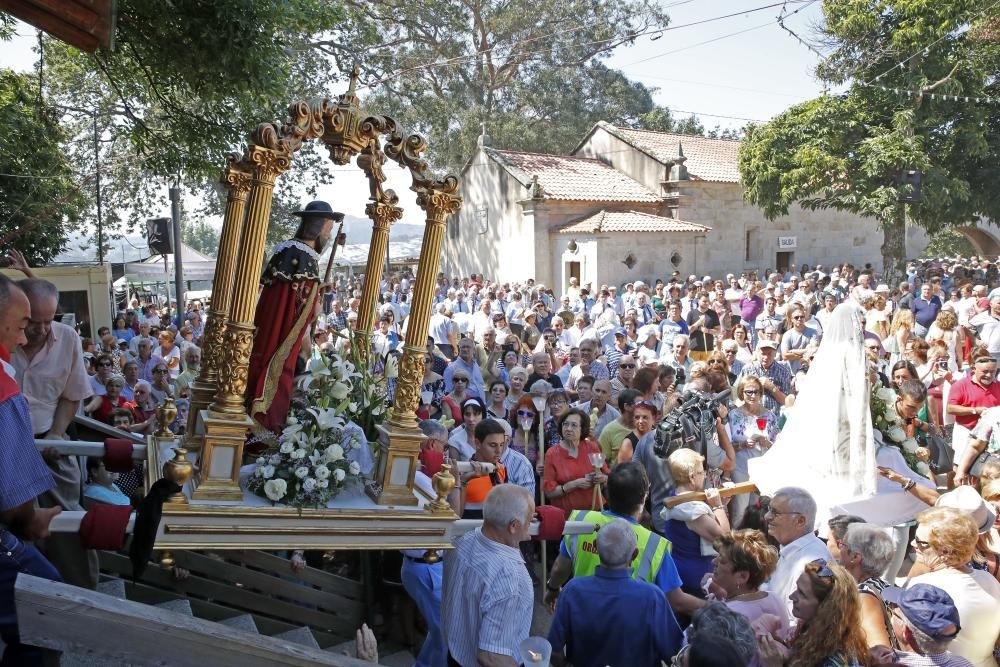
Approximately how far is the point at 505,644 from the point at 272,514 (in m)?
1.15

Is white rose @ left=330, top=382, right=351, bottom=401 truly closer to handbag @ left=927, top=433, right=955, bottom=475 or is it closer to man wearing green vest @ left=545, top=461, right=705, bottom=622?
man wearing green vest @ left=545, top=461, right=705, bottom=622

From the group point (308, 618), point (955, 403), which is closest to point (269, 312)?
point (308, 618)

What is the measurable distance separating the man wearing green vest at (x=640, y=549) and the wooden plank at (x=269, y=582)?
51.5 inches

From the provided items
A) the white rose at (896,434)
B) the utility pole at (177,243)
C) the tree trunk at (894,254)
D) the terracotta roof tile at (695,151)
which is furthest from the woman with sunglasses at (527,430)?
the terracotta roof tile at (695,151)

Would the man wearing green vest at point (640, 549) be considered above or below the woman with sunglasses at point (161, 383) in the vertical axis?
below

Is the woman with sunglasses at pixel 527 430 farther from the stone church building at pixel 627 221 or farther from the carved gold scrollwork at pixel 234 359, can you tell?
the stone church building at pixel 627 221

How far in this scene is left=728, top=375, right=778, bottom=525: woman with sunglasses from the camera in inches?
272

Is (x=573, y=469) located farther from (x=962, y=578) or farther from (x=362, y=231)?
(x=362, y=231)

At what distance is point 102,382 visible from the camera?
318 inches

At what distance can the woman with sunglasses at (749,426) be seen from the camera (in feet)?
22.7

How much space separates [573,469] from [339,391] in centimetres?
264

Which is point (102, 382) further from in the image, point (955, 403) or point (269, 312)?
point (955, 403)

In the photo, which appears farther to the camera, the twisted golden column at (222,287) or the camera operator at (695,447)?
the camera operator at (695,447)

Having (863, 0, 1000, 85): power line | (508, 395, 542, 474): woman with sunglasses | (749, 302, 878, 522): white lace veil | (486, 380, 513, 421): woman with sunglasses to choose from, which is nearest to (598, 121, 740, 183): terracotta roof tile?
(863, 0, 1000, 85): power line
